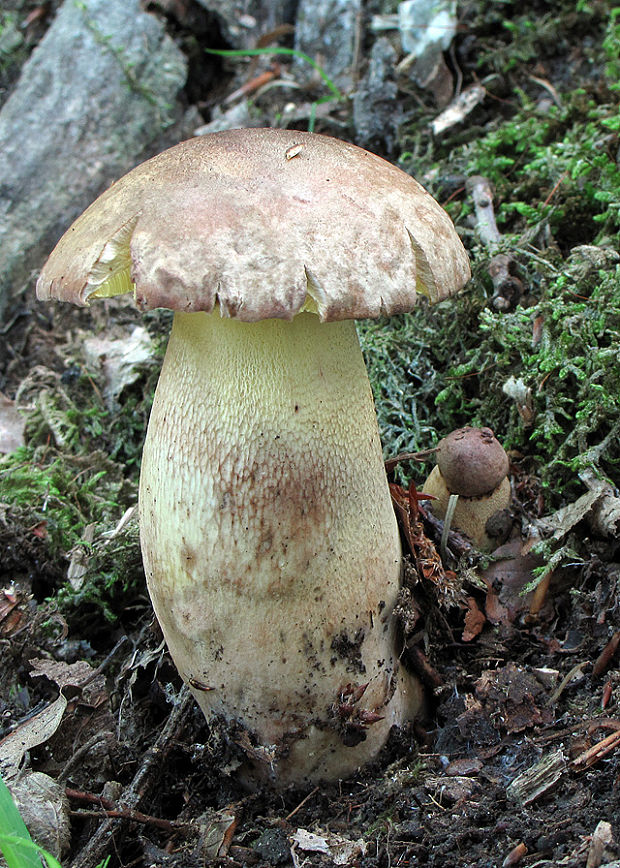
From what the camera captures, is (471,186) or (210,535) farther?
(471,186)

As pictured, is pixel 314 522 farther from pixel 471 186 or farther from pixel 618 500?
pixel 471 186

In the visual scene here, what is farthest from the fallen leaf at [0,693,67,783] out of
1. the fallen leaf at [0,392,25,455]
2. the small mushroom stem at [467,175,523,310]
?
the small mushroom stem at [467,175,523,310]

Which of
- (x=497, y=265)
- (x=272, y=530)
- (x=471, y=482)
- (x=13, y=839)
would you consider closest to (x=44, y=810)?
(x=13, y=839)

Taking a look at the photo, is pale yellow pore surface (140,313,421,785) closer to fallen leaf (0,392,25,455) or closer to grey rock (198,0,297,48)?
fallen leaf (0,392,25,455)

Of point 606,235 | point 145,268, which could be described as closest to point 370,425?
point 145,268

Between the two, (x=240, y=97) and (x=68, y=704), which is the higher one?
(x=240, y=97)

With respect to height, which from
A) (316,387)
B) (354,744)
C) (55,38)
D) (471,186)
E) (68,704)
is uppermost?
(55,38)

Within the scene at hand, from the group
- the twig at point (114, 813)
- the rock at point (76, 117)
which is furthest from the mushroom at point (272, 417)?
the rock at point (76, 117)
